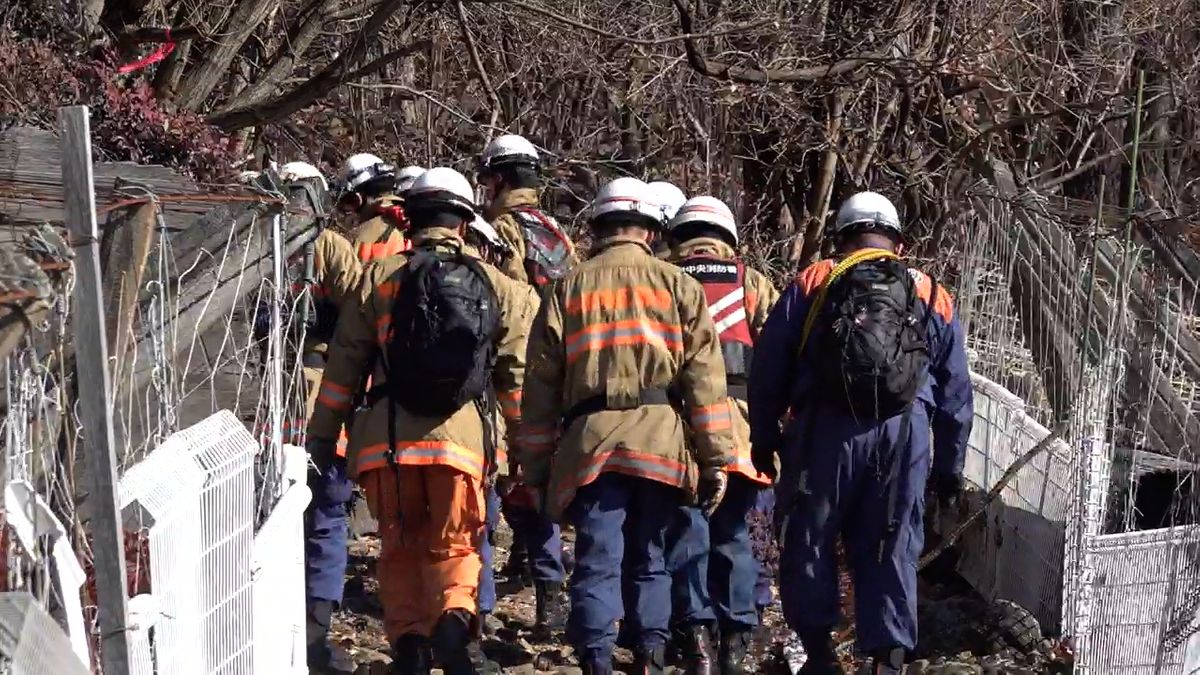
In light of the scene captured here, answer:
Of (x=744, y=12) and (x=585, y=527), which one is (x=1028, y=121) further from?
(x=585, y=527)

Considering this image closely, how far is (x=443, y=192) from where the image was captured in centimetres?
678

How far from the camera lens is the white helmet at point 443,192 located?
6750mm

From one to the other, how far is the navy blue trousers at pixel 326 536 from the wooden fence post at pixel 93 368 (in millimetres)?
3895

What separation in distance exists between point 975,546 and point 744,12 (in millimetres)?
5739

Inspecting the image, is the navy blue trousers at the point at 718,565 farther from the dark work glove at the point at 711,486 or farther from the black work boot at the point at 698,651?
the dark work glove at the point at 711,486

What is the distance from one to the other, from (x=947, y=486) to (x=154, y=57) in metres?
6.33

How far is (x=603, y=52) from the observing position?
13711mm

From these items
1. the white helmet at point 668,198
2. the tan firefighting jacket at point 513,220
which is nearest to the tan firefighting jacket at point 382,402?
the tan firefighting jacket at point 513,220

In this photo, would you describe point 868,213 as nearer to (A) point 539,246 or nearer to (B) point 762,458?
(B) point 762,458

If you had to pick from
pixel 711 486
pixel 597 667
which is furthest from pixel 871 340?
pixel 597 667

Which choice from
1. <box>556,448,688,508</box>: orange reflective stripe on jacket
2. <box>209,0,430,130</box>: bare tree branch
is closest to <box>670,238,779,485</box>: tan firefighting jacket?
<box>556,448,688,508</box>: orange reflective stripe on jacket

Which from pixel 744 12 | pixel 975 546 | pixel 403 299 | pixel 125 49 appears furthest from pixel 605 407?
pixel 744 12

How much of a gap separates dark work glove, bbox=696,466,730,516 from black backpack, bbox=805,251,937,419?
0.50 m

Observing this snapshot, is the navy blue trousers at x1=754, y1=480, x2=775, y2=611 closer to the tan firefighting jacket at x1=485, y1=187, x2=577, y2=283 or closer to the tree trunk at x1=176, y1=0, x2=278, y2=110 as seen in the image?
the tan firefighting jacket at x1=485, y1=187, x2=577, y2=283
